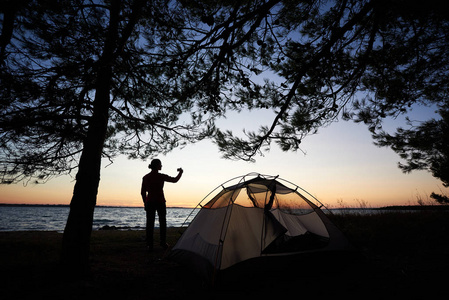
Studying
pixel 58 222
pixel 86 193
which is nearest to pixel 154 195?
pixel 86 193

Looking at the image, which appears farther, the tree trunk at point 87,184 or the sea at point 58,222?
the sea at point 58,222

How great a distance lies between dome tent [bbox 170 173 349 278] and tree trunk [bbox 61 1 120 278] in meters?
1.48

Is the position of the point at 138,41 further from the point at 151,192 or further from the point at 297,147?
the point at 297,147

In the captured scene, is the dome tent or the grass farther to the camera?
the dome tent

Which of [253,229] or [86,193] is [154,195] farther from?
[253,229]

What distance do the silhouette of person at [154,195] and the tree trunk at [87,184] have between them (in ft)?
5.37

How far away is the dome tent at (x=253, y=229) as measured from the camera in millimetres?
3229

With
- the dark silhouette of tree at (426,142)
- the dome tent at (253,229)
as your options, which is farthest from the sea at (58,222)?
the dark silhouette of tree at (426,142)

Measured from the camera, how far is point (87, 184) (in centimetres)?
311

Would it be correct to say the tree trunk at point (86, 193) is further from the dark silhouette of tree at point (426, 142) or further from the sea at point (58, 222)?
the dark silhouette of tree at point (426, 142)

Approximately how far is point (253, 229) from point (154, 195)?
2.46m

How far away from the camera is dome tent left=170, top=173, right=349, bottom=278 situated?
323cm

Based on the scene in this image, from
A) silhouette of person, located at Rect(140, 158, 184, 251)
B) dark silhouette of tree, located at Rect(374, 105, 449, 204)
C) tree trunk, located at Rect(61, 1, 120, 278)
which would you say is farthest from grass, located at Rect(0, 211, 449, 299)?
dark silhouette of tree, located at Rect(374, 105, 449, 204)

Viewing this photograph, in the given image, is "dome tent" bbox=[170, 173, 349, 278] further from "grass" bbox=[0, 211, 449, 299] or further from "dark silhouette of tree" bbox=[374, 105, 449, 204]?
"dark silhouette of tree" bbox=[374, 105, 449, 204]
